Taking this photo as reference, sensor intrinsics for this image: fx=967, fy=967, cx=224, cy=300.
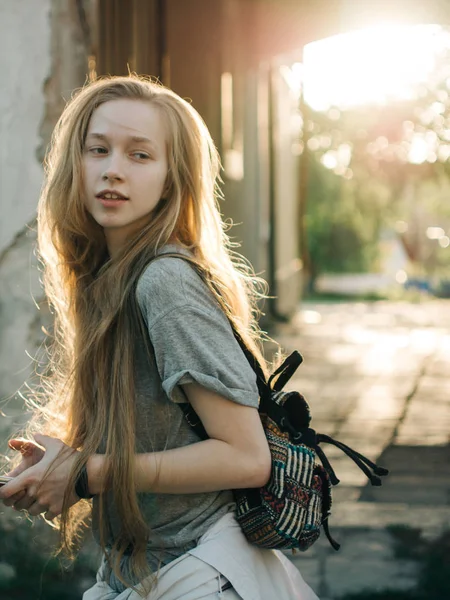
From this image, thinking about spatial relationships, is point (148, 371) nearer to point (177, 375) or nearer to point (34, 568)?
point (177, 375)

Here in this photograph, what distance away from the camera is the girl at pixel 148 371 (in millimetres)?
1649

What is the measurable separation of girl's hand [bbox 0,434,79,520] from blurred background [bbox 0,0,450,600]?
1.63 meters

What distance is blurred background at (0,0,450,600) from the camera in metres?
4.18

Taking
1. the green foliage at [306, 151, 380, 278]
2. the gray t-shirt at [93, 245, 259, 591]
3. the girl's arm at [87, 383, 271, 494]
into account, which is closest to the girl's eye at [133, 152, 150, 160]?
the gray t-shirt at [93, 245, 259, 591]

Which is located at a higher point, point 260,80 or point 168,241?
point 260,80

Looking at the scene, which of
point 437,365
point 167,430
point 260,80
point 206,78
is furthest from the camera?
point 260,80

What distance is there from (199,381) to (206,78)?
7947mm

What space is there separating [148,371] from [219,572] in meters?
0.37

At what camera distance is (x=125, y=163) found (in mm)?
1810

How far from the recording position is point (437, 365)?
1105 centimetres

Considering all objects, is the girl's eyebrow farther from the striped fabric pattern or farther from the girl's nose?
the striped fabric pattern

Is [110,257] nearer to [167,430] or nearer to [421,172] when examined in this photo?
[167,430]

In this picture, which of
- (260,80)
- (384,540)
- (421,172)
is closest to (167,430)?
(384,540)

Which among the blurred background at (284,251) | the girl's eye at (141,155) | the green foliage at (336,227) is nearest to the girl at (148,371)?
the girl's eye at (141,155)
